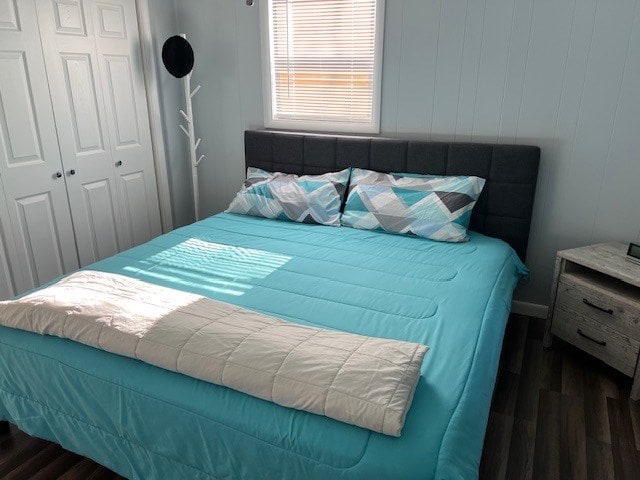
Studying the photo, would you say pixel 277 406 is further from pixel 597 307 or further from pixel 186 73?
pixel 186 73

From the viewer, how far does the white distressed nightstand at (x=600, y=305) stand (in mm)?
2180

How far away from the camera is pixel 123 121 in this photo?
3.23m

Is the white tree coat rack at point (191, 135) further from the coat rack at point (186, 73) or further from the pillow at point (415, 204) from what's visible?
the pillow at point (415, 204)

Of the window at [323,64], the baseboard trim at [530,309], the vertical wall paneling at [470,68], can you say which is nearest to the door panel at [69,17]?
the window at [323,64]

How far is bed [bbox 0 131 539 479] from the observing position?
1274mm

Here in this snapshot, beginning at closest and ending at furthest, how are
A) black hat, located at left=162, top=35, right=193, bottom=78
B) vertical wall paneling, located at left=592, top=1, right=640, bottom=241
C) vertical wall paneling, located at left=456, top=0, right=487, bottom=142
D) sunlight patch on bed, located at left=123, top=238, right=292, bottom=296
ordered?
sunlight patch on bed, located at left=123, top=238, right=292, bottom=296 → vertical wall paneling, located at left=592, top=1, right=640, bottom=241 → vertical wall paneling, located at left=456, top=0, right=487, bottom=142 → black hat, located at left=162, top=35, right=193, bottom=78

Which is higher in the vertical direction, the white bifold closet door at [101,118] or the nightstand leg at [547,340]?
the white bifold closet door at [101,118]

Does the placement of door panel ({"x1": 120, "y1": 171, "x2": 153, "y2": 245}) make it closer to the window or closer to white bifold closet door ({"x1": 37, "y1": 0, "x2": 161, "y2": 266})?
white bifold closet door ({"x1": 37, "y1": 0, "x2": 161, "y2": 266})

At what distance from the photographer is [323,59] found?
3.15 m

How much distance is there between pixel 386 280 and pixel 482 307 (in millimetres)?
437

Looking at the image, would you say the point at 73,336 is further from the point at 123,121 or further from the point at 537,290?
the point at 537,290

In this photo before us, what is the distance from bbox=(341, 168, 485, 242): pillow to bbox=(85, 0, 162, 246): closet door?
5.25 feet

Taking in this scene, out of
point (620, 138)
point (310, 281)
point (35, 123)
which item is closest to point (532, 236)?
point (620, 138)

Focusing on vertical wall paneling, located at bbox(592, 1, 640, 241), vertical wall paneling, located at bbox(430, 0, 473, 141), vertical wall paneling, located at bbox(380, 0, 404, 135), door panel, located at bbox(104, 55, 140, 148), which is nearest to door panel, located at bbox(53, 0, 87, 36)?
door panel, located at bbox(104, 55, 140, 148)
